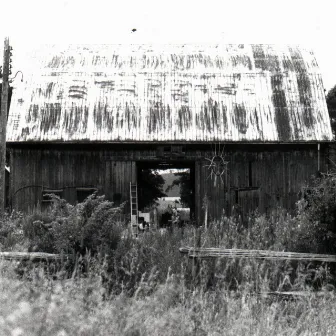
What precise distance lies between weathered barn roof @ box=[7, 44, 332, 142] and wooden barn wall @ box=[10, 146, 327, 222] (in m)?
0.77

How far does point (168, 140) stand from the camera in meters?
19.8

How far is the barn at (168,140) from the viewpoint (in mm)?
19938

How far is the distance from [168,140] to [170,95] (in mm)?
2393

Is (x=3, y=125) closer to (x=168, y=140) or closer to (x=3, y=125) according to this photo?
(x=3, y=125)

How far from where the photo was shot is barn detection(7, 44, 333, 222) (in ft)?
65.4

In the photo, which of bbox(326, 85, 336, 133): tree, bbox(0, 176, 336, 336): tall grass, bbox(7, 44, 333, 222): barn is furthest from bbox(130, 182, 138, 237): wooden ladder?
bbox(326, 85, 336, 133): tree

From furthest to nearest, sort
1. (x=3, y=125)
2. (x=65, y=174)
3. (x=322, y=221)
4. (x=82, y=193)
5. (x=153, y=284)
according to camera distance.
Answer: (x=82, y=193) < (x=65, y=174) < (x=3, y=125) < (x=322, y=221) < (x=153, y=284)

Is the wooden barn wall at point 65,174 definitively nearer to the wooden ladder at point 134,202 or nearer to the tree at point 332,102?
the wooden ladder at point 134,202

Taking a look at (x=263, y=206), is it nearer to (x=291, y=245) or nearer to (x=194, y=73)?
(x=194, y=73)

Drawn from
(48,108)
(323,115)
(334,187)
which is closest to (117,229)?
(334,187)

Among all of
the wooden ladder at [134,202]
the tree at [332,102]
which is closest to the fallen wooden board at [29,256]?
the wooden ladder at [134,202]

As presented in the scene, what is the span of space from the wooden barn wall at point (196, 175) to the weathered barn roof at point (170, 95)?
30.3 inches

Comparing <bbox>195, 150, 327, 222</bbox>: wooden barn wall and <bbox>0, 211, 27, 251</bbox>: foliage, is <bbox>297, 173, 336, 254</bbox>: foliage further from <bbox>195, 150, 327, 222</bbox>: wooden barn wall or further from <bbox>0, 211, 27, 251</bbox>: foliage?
<bbox>195, 150, 327, 222</bbox>: wooden barn wall

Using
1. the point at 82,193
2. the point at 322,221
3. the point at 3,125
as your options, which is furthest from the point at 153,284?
the point at 82,193
